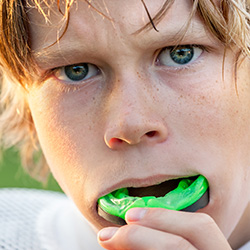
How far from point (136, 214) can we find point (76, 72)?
1.33 ft

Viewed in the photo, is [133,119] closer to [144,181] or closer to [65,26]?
[144,181]

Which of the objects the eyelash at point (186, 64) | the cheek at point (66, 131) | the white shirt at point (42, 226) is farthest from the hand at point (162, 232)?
the white shirt at point (42, 226)

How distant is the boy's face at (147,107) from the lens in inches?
42.3

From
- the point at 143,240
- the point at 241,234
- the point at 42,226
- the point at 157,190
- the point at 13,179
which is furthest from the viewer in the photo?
the point at 13,179

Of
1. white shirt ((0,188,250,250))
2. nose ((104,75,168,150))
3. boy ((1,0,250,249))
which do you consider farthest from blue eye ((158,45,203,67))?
white shirt ((0,188,250,250))

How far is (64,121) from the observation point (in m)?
1.21

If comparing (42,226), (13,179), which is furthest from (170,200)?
(13,179)

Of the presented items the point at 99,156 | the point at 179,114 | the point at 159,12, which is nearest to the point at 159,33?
the point at 159,12

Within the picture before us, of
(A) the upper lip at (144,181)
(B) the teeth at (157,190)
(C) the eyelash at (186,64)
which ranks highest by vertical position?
(C) the eyelash at (186,64)

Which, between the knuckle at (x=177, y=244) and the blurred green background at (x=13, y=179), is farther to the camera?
the blurred green background at (x=13, y=179)

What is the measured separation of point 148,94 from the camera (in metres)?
1.08

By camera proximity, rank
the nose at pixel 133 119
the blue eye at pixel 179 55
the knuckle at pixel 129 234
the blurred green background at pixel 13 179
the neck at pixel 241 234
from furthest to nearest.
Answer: the blurred green background at pixel 13 179
the neck at pixel 241 234
the blue eye at pixel 179 55
the nose at pixel 133 119
the knuckle at pixel 129 234

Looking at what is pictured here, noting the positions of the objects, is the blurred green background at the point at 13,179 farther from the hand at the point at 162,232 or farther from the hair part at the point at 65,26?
the hand at the point at 162,232

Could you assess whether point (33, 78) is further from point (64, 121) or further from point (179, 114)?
point (179, 114)
